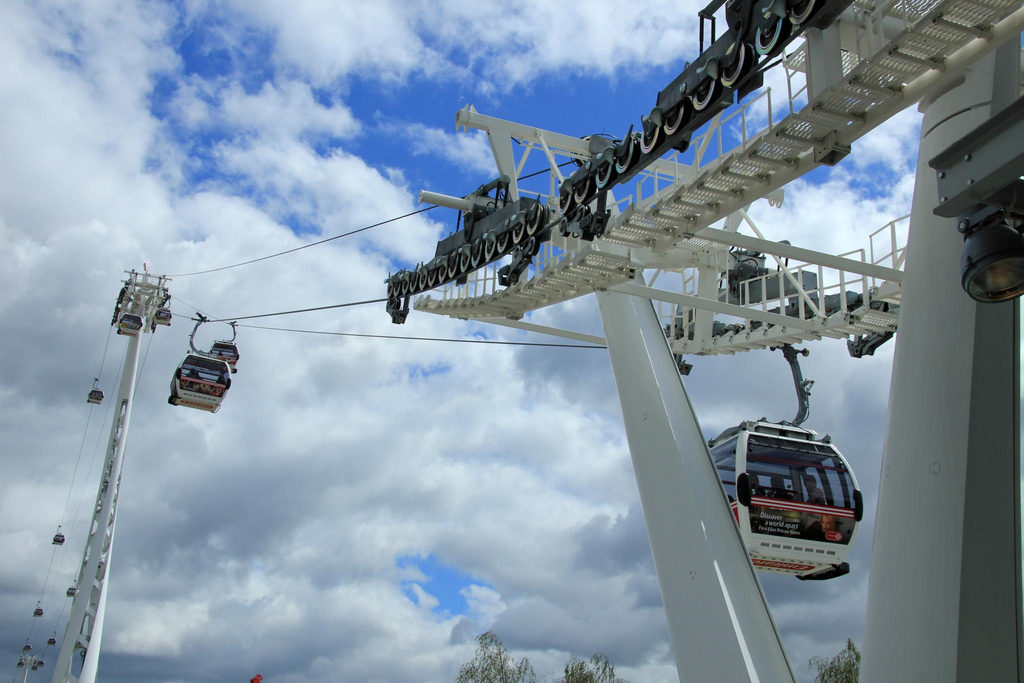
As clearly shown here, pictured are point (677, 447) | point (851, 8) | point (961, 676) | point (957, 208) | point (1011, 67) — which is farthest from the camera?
point (677, 447)

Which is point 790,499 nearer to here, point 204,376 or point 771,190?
point 771,190

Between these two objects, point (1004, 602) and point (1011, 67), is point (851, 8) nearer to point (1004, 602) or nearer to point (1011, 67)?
point (1011, 67)

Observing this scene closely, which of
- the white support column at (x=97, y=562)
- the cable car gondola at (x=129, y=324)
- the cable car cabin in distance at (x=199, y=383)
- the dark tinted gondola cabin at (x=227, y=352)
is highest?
the cable car gondola at (x=129, y=324)

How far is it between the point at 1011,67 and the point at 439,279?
29.1ft

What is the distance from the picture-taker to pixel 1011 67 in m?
7.69

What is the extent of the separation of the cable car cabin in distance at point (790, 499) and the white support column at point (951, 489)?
711 cm

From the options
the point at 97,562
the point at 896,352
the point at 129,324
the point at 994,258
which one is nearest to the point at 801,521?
the point at 896,352

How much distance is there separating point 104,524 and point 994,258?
27626mm

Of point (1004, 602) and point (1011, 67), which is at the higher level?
point (1011, 67)

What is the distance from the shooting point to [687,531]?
10930 millimetres

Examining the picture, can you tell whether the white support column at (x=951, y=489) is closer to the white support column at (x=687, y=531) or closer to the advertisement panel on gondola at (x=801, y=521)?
the white support column at (x=687, y=531)

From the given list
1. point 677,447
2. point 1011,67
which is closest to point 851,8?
point 1011,67

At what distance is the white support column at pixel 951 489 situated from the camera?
271 inches

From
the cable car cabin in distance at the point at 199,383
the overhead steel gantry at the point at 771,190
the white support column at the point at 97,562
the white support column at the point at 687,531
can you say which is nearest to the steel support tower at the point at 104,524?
the white support column at the point at 97,562
